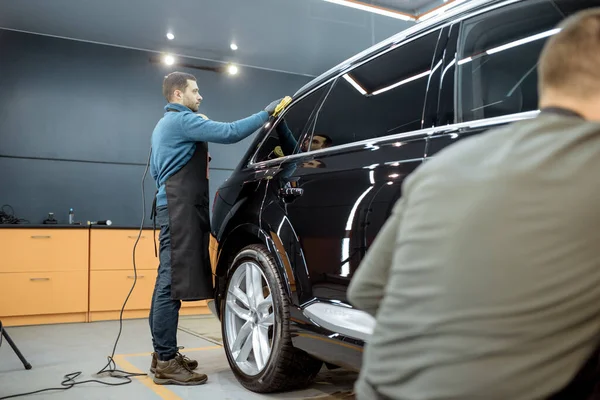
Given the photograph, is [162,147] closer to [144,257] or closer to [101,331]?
[101,331]

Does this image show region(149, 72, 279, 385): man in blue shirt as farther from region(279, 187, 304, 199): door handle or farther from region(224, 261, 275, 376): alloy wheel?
region(279, 187, 304, 199): door handle

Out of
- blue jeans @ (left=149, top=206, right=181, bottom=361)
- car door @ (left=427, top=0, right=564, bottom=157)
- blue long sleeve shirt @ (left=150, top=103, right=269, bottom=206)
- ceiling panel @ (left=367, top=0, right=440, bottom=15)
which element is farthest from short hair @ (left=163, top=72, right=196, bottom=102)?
ceiling panel @ (left=367, top=0, right=440, bottom=15)

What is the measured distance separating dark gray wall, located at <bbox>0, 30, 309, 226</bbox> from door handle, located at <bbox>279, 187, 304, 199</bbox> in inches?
194

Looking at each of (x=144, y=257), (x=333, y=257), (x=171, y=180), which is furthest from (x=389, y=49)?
(x=144, y=257)

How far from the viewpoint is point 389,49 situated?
245 centimetres

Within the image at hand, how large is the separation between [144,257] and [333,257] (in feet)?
14.1

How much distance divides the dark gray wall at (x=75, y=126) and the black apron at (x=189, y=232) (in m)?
4.13

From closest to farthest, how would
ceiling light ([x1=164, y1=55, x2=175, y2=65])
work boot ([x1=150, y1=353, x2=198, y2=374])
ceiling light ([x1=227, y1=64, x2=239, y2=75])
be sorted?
work boot ([x1=150, y1=353, x2=198, y2=374]) < ceiling light ([x1=164, y1=55, x2=175, y2=65]) < ceiling light ([x1=227, y1=64, x2=239, y2=75])

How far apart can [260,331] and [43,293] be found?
3.60 metres

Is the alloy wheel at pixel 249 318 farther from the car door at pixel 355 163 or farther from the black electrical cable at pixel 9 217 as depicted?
the black electrical cable at pixel 9 217

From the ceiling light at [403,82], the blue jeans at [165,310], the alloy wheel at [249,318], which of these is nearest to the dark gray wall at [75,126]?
the blue jeans at [165,310]

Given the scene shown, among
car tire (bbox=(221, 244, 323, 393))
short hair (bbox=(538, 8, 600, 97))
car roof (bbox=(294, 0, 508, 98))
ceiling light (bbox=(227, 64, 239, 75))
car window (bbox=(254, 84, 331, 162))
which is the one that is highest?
ceiling light (bbox=(227, 64, 239, 75))

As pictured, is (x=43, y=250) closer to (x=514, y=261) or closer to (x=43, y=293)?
(x=43, y=293)

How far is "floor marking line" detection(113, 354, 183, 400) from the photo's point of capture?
2.96 m
